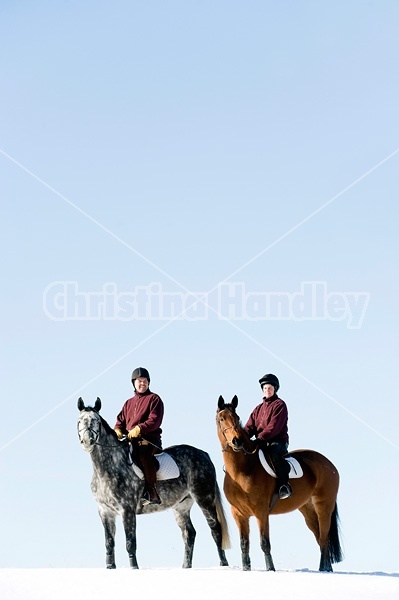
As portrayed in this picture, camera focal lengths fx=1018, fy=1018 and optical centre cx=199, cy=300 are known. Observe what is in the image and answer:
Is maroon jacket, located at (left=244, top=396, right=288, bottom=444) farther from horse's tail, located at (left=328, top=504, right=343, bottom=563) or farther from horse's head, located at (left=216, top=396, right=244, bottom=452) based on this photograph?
horse's tail, located at (left=328, top=504, right=343, bottom=563)

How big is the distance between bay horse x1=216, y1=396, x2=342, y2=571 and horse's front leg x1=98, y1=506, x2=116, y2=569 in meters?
2.04

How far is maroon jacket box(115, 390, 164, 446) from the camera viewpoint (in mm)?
18078

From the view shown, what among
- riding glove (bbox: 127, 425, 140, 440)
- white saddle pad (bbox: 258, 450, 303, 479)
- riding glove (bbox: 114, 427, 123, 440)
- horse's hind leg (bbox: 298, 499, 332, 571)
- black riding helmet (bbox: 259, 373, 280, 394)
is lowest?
horse's hind leg (bbox: 298, 499, 332, 571)

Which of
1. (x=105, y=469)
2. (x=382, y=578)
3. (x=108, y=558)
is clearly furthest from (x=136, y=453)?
(x=382, y=578)

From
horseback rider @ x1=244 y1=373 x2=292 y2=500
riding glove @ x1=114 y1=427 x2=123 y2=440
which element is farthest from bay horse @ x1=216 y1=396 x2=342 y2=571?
riding glove @ x1=114 y1=427 x2=123 y2=440

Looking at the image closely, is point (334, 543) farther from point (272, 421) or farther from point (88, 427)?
point (88, 427)

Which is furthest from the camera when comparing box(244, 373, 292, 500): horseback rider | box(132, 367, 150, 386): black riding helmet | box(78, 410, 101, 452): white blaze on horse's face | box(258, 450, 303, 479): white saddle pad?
box(132, 367, 150, 386): black riding helmet

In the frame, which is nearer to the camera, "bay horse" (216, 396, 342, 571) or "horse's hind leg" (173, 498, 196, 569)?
"bay horse" (216, 396, 342, 571)

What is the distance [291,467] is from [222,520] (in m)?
1.92

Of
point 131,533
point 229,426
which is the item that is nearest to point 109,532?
point 131,533

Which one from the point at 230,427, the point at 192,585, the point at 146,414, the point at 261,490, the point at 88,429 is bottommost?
the point at 192,585

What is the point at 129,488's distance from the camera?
57.0ft

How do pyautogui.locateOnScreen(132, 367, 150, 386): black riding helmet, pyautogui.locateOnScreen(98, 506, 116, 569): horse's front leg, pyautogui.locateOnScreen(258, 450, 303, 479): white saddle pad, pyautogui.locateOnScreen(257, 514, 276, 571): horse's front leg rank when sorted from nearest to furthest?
pyautogui.locateOnScreen(257, 514, 276, 571): horse's front leg < pyautogui.locateOnScreen(98, 506, 116, 569): horse's front leg < pyautogui.locateOnScreen(258, 450, 303, 479): white saddle pad < pyautogui.locateOnScreen(132, 367, 150, 386): black riding helmet

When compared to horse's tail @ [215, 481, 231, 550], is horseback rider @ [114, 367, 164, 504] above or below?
above
